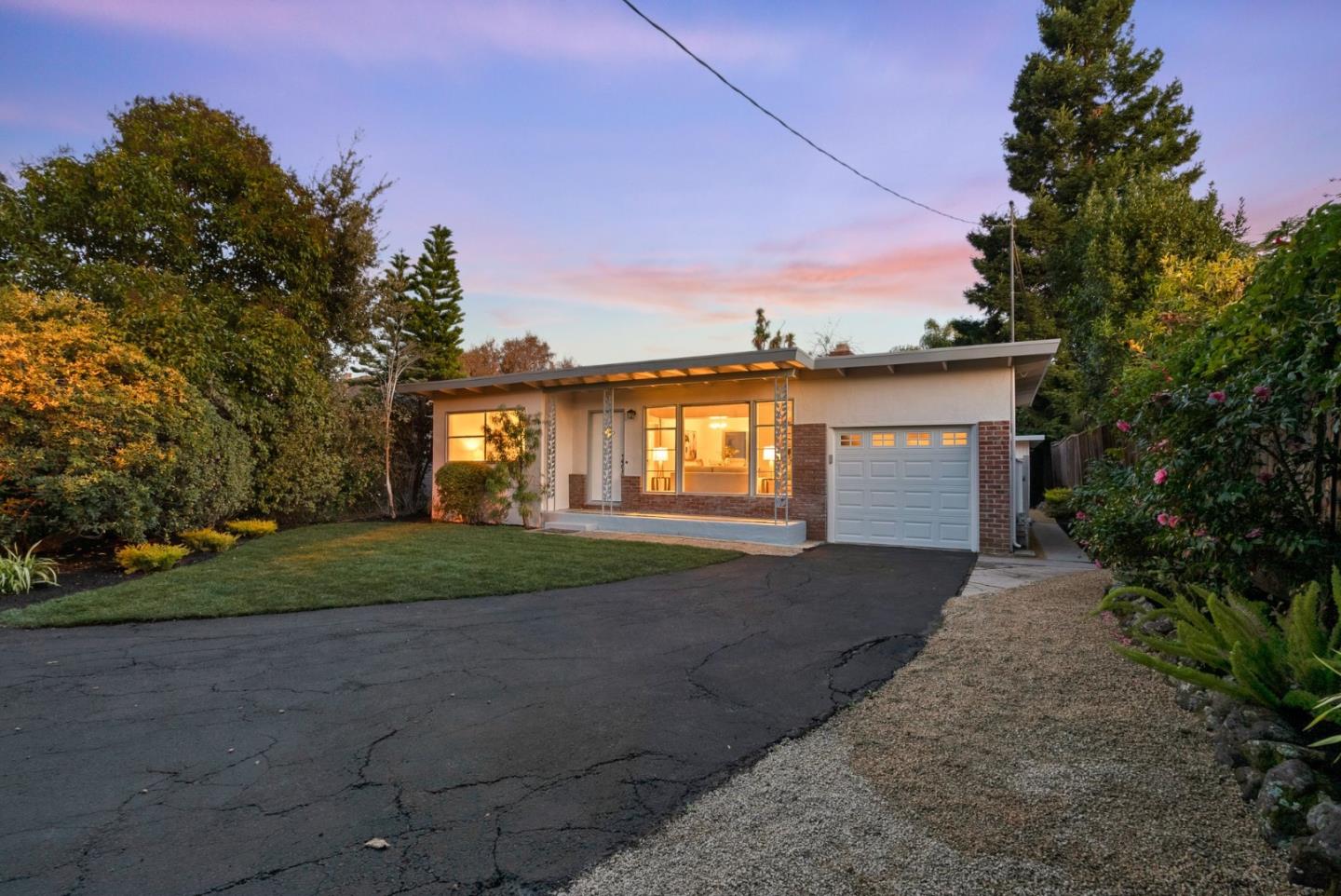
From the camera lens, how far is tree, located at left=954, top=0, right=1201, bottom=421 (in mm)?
18016

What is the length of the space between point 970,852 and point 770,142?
853cm

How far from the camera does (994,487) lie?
30.7 ft

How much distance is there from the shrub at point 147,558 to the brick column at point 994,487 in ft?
36.5

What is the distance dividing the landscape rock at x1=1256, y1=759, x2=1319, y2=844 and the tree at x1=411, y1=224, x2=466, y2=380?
1951cm

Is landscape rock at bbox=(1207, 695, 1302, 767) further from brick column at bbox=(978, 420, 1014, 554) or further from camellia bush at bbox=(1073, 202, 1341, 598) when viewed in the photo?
brick column at bbox=(978, 420, 1014, 554)

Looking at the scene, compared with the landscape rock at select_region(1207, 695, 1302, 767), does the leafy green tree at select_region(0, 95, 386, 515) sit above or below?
above

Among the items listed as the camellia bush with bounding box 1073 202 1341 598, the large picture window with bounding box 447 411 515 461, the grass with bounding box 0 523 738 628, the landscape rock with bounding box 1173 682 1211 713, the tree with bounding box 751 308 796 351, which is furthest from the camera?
the tree with bounding box 751 308 796 351

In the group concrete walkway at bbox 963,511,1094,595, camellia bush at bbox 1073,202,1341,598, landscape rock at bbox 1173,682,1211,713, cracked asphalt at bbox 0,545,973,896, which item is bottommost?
concrete walkway at bbox 963,511,1094,595

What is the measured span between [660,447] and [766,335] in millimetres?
12082

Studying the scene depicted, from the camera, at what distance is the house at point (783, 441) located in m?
9.50

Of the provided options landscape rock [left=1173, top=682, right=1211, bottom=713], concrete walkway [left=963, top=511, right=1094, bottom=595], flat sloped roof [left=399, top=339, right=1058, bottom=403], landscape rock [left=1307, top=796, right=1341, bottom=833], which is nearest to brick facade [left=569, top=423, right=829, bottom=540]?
flat sloped roof [left=399, top=339, right=1058, bottom=403]

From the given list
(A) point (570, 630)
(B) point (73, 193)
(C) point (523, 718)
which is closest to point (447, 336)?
(B) point (73, 193)

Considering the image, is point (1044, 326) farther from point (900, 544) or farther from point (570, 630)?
point (570, 630)

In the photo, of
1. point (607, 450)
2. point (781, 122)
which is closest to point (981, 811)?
point (781, 122)
